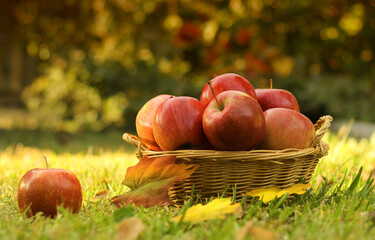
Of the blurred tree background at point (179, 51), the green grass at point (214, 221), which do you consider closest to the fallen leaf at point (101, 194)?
the green grass at point (214, 221)

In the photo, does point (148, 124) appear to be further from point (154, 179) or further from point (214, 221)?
point (214, 221)

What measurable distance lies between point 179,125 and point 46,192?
558mm

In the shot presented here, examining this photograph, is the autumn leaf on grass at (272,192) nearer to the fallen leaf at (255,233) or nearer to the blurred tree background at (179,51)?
the fallen leaf at (255,233)

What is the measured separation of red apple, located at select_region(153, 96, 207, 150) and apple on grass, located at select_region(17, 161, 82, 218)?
0.41 metres

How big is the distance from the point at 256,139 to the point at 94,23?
20.7 feet

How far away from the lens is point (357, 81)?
6.34 m

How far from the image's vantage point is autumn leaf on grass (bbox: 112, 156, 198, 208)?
163cm

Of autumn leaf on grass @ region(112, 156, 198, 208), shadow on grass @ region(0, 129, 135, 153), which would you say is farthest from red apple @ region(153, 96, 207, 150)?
shadow on grass @ region(0, 129, 135, 153)

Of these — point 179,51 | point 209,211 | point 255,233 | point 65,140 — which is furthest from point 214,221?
point 179,51

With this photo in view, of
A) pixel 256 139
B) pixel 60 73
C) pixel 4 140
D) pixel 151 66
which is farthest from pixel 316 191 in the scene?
pixel 60 73

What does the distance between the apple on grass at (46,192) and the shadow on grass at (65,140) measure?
7.89 feet

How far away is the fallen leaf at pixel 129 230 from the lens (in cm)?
119

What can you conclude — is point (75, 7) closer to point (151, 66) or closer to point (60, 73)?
point (60, 73)

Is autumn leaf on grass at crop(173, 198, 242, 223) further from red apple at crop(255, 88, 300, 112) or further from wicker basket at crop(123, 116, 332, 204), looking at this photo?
red apple at crop(255, 88, 300, 112)
